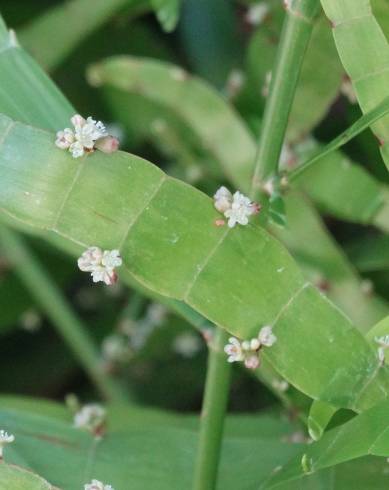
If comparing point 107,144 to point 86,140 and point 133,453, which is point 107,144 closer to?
point 86,140

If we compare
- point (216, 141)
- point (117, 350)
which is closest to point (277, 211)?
point (216, 141)

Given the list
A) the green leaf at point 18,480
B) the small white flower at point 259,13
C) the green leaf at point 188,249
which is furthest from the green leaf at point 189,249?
the small white flower at point 259,13

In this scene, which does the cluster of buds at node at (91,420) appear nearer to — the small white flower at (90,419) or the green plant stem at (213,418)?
the small white flower at (90,419)

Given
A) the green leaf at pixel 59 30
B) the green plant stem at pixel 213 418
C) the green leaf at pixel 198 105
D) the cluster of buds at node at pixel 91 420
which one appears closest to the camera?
the green plant stem at pixel 213 418

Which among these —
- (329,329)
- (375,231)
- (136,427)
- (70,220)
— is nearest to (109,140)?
(70,220)

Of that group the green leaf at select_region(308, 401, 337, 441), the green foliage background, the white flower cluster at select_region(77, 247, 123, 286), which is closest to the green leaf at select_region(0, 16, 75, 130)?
the green foliage background
